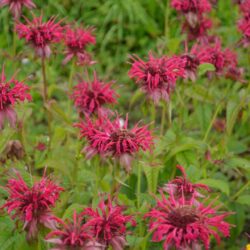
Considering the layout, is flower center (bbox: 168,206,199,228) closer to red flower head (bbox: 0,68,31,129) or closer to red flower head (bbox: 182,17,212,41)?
red flower head (bbox: 0,68,31,129)

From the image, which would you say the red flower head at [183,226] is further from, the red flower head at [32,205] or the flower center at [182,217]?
the red flower head at [32,205]

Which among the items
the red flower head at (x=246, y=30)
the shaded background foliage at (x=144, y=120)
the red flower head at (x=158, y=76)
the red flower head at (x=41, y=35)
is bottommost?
the shaded background foliage at (x=144, y=120)

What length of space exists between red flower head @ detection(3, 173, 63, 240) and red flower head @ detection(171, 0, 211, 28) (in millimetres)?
1345

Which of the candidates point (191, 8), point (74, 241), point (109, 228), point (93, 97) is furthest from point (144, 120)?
point (74, 241)

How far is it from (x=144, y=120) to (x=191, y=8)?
2.39 ft

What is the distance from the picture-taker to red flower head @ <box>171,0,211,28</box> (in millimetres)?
2533

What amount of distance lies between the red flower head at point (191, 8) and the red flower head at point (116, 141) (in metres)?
0.97

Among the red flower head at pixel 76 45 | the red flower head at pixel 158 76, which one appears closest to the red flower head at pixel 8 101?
the red flower head at pixel 158 76

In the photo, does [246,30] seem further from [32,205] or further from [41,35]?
[32,205]

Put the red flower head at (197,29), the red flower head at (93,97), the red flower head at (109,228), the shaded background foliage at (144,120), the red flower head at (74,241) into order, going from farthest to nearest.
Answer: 1. the red flower head at (197,29)
2. the red flower head at (93,97)
3. the shaded background foliage at (144,120)
4. the red flower head at (109,228)
5. the red flower head at (74,241)

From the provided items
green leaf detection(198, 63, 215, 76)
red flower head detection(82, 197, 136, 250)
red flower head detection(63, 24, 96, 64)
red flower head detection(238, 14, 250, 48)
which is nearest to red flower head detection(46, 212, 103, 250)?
red flower head detection(82, 197, 136, 250)

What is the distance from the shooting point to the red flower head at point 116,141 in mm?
1620

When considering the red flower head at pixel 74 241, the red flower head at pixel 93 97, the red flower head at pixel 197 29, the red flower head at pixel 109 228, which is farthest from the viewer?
the red flower head at pixel 197 29

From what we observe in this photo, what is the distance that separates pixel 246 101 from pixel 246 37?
293mm
